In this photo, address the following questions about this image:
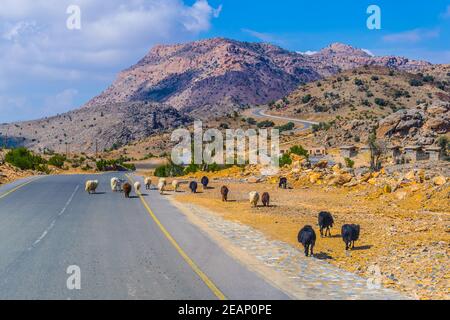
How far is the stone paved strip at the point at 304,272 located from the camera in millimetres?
11055

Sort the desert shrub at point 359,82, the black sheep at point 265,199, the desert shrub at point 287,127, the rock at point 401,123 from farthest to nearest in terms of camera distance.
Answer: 1. the desert shrub at point 359,82
2. the desert shrub at point 287,127
3. the rock at point 401,123
4. the black sheep at point 265,199

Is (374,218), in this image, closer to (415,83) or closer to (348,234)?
(348,234)

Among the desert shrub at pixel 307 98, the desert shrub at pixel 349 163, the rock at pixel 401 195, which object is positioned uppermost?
the desert shrub at pixel 307 98

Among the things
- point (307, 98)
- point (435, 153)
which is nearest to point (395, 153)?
point (435, 153)

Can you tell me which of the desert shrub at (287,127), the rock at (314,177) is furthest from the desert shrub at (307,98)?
the rock at (314,177)

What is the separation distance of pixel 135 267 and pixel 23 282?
111 inches

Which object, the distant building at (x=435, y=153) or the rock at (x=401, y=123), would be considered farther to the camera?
the rock at (x=401, y=123)

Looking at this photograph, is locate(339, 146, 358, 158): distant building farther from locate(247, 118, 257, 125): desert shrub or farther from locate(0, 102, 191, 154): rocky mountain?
locate(0, 102, 191, 154): rocky mountain

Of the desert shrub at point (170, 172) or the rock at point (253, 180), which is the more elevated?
the desert shrub at point (170, 172)

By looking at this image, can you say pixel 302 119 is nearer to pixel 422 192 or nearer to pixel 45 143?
pixel 45 143

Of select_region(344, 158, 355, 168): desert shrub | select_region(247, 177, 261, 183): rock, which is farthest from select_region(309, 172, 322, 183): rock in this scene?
select_region(344, 158, 355, 168): desert shrub

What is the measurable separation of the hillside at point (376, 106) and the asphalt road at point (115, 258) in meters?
48.0

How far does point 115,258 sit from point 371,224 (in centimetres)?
1237

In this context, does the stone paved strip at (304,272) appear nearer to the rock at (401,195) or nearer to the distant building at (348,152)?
the rock at (401,195)
